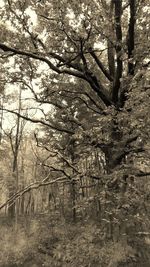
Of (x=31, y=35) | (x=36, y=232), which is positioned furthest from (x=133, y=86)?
(x=36, y=232)

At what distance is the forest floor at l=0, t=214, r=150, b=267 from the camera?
53.6 ft

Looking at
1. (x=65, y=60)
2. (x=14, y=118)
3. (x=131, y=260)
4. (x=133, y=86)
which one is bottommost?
(x=131, y=260)

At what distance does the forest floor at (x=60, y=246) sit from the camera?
16328 mm

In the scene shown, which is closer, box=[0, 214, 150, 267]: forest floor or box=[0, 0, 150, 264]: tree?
box=[0, 0, 150, 264]: tree

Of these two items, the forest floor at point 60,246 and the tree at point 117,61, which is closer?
the tree at point 117,61

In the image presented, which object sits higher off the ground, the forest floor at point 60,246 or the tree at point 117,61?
the tree at point 117,61

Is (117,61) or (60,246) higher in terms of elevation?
(117,61)

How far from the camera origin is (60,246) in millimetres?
18797

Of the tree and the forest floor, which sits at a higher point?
the tree

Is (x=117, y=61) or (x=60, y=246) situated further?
(x=60, y=246)

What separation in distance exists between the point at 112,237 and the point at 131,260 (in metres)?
1.50

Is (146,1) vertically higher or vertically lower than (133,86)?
higher

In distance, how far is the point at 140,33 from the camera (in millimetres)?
9867

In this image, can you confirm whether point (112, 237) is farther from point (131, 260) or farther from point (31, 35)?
point (31, 35)
